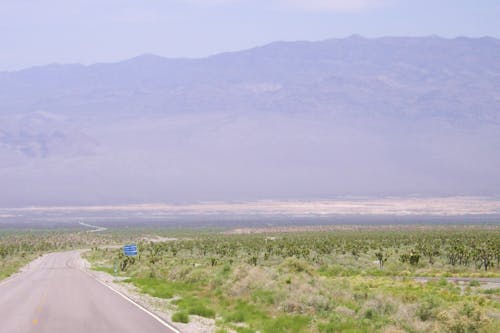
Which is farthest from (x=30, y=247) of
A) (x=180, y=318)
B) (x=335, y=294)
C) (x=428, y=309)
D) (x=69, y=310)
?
(x=428, y=309)

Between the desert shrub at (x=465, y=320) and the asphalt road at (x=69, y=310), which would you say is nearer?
the desert shrub at (x=465, y=320)

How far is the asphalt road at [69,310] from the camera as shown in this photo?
21.9 m

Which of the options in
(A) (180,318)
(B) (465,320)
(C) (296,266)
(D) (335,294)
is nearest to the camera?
(B) (465,320)

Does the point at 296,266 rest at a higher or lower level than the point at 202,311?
higher

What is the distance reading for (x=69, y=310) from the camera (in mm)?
26359

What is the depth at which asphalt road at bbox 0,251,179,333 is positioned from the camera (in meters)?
21.9

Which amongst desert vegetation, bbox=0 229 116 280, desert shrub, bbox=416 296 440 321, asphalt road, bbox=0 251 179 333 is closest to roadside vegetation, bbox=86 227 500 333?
desert shrub, bbox=416 296 440 321

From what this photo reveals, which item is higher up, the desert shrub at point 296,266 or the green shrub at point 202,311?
the desert shrub at point 296,266

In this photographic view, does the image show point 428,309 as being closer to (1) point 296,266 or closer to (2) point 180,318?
(2) point 180,318

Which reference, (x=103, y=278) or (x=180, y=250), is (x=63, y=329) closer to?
(x=103, y=278)

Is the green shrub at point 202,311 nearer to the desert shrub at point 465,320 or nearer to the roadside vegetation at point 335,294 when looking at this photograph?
the roadside vegetation at point 335,294

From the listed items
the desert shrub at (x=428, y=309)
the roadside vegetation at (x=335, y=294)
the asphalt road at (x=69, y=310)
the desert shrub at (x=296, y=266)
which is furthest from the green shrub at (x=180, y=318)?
the desert shrub at (x=296, y=266)

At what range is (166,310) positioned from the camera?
87.8 ft

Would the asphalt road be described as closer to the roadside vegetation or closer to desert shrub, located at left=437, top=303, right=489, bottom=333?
the roadside vegetation
